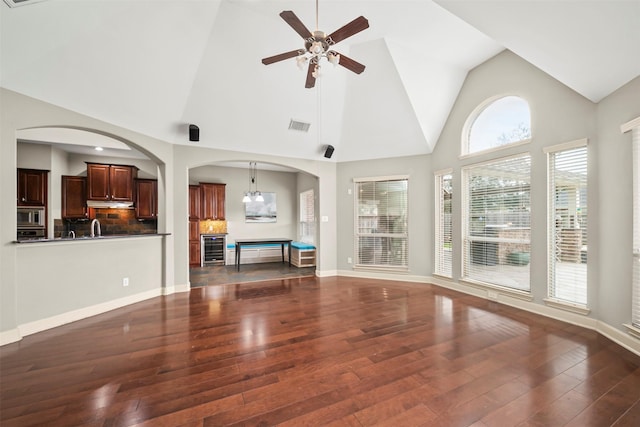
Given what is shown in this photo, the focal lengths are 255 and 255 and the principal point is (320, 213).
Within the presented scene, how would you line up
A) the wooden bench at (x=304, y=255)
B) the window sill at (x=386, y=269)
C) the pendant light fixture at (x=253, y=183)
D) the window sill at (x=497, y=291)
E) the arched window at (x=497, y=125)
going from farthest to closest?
1. the pendant light fixture at (x=253, y=183)
2. the wooden bench at (x=304, y=255)
3. the window sill at (x=386, y=269)
4. the arched window at (x=497, y=125)
5. the window sill at (x=497, y=291)

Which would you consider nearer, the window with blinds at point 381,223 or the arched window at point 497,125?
the arched window at point 497,125

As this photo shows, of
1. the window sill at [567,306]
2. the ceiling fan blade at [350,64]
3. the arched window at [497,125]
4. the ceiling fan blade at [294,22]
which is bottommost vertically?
the window sill at [567,306]

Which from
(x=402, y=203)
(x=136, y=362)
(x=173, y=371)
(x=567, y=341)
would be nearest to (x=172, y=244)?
(x=136, y=362)

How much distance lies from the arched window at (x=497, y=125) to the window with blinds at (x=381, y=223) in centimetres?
142

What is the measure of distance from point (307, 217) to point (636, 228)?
657 centimetres

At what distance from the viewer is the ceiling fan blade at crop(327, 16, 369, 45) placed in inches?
87.7

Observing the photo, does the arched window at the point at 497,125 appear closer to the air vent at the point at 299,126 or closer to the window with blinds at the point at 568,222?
the window with blinds at the point at 568,222

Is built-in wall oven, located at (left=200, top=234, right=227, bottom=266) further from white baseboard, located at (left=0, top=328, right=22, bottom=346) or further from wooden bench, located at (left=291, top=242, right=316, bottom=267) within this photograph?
white baseboard, located at (left=0, top=328, right=22, bottom=346)

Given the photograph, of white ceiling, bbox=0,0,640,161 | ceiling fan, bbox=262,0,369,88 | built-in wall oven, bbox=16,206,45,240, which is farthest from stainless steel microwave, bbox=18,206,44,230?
ceiling fan, bbox=262,0,369,88

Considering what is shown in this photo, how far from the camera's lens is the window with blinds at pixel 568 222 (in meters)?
3.07

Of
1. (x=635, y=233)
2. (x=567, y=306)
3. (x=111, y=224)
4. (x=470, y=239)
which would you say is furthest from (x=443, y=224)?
(x=111, y=224)

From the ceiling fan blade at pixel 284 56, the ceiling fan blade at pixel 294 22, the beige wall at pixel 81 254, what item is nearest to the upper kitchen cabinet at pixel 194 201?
the beige wall at pixel 81 254

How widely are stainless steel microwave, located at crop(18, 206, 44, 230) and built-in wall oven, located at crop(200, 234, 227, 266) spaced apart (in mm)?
3189

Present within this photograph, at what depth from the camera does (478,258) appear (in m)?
4.35
